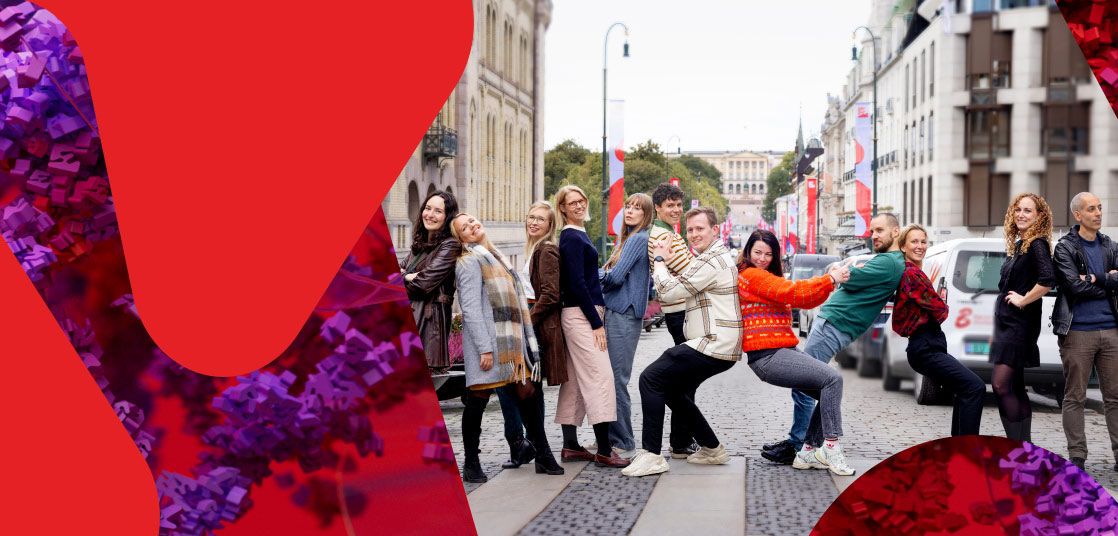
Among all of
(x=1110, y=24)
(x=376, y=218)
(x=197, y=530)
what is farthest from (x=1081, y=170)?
(x=197, y=530)

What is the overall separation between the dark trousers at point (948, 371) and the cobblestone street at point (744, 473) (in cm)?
72

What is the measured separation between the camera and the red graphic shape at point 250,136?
3807mm

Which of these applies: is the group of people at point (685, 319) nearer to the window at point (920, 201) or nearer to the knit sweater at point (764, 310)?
the knit sweater at point (764, 310)

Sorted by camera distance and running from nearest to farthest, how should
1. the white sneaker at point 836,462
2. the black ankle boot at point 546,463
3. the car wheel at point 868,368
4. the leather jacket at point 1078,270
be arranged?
the leather jacket at point 1078,270 < the white sneaker at point 836,462 < the black ankle boot at point 546,463 < the car wheel at point 868,368

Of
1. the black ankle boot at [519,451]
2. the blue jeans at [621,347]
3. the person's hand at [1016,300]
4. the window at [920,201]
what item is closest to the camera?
the window at [920,201]

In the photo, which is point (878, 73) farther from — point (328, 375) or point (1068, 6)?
point (328, 375)

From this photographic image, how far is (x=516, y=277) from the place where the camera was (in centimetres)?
596

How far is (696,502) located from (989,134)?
8.25 feet

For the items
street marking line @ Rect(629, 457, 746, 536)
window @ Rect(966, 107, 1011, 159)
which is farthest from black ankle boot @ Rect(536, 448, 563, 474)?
window @ Rect(966, 107, 1011, 159)

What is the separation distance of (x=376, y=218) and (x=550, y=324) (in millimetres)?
2479

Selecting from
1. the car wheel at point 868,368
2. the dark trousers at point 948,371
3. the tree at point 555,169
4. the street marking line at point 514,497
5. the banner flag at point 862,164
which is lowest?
the car wheel at point 868,368

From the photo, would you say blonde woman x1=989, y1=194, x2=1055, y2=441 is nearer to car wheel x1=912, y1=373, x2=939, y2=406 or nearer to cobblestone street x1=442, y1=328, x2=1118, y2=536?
cobblestone street x1=442, y1=328, x2=1118, y2=536

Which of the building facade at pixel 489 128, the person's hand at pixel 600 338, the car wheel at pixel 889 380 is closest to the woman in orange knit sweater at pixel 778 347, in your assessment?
the person's hand at pixel 600 338

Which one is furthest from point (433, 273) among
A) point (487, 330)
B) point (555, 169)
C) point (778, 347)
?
point (555, 169)
